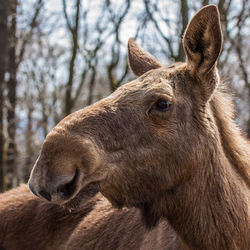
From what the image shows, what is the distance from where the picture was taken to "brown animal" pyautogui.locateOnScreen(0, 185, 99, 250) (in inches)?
197

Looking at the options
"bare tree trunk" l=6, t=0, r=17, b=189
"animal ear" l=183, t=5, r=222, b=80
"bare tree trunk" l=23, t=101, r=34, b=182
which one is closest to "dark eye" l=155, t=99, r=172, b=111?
"animal ear" l=183, t=5, r=222, b=80

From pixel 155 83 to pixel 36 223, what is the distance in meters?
2.91

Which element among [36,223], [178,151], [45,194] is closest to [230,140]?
[178,151]

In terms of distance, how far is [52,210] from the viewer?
5.10 metres

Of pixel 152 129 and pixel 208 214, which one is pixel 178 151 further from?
pixel 208 214

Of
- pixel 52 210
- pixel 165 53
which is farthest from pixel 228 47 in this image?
pixel 52 210

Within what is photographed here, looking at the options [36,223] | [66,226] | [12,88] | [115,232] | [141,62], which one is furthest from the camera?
[12,88]

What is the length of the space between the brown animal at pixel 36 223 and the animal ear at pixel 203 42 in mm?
2448

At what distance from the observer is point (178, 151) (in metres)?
3.08

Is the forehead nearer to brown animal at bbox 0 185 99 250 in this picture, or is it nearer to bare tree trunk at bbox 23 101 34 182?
brown animal at bbox 0 185 99 250

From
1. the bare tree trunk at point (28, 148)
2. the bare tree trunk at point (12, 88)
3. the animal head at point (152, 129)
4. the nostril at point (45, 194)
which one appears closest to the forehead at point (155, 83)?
the animal head at point (152, 129)

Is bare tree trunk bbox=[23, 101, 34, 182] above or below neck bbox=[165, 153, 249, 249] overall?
below

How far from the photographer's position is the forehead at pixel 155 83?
3.13 metres

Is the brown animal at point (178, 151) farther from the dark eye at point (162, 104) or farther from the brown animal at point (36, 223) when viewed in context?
the brown animal at point (36, 223)
